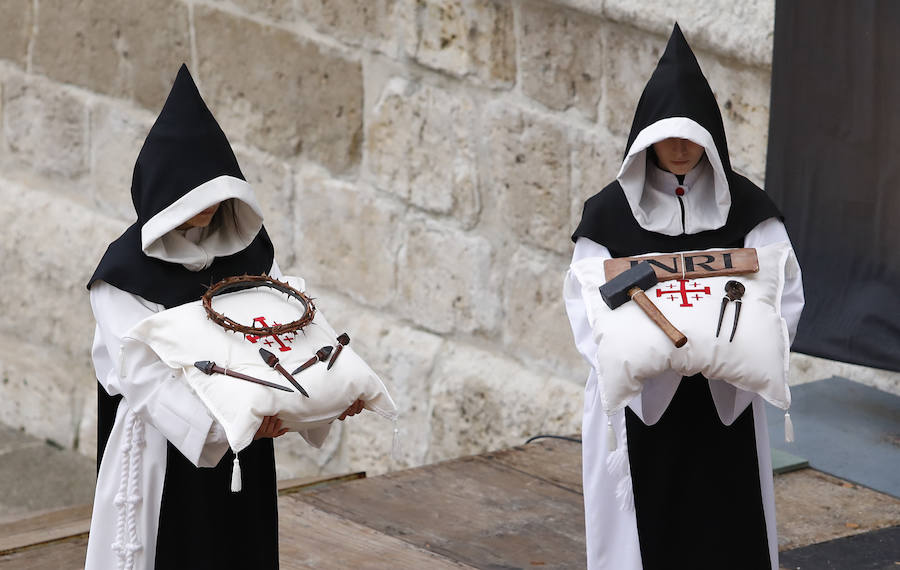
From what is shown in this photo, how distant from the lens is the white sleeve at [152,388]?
135 inches

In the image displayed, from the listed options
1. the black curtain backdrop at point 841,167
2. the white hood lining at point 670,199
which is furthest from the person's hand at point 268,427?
the black curtain backdrop at point 841,167

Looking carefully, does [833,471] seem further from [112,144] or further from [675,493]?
[112,144]

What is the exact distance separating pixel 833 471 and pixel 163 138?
2468 millimetres

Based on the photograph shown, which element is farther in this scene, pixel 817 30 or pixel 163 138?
pixel 817 30

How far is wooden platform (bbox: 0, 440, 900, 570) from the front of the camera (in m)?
4.41

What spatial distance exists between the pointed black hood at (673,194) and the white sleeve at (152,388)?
1.04 metres

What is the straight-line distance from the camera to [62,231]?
7570 mm

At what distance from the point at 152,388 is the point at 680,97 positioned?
142 cm

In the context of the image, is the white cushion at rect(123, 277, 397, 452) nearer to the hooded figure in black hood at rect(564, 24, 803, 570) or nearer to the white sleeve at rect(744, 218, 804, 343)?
the hooded figure in black hood at rect(564, 24, 803, 570)

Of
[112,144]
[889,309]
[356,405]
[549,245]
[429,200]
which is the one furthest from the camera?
[112,144]

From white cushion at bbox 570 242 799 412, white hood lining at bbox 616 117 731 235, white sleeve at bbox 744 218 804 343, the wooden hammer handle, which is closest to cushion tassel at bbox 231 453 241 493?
white cushion at bbox 570 242 799 412

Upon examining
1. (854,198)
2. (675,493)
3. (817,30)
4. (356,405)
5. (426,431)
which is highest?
(817,30)

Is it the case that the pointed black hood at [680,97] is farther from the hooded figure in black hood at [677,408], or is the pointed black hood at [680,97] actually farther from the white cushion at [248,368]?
the white cushion at [248,368]

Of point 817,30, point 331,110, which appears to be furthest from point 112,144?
point 817,30
